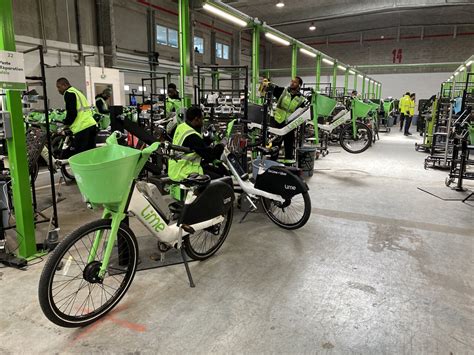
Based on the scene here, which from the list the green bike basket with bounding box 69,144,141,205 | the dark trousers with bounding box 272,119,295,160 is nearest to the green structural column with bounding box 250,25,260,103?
the dark trousers with bounding box 272,119,295,160

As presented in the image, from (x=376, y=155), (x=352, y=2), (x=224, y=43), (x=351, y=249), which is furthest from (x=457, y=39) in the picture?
(x=351, y=249)

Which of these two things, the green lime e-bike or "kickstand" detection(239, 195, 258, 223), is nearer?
the green lime e-bike

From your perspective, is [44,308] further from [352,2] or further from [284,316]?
[352,2]

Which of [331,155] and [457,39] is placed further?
[457,39]

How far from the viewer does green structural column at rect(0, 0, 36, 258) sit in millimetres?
2574

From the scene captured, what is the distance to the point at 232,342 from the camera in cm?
197

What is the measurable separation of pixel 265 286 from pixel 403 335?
0.93m

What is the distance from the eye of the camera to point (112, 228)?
2066mm

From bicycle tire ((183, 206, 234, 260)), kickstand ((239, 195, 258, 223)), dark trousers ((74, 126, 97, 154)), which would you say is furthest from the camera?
dark trousers ((74, 126, 97, 154))

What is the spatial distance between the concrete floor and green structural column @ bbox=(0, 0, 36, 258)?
26 cm

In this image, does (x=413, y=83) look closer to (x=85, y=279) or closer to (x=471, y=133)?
(x=471, y=133)

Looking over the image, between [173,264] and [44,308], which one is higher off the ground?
[44,308]

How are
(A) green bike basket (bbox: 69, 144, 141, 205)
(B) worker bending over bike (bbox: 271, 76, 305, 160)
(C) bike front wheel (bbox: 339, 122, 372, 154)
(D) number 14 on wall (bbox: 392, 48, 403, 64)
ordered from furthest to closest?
1. (D) number 14 on wall (bbox: 392, 48, 403, 64)
2. (C) bike front wheel (bbox: 339, 122, 372, 154)
3. (B) worker bending over bike (bbox: 271, 76, 305, 160)
4. (A) green bike basket (bbox: 69, 144, 141, 205)

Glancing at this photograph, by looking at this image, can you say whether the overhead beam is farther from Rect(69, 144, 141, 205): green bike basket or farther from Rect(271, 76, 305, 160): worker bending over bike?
Rect(69, 144, 141, 205): green bike basket
